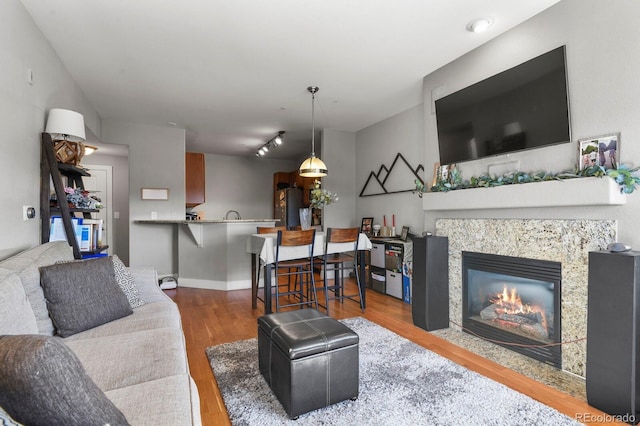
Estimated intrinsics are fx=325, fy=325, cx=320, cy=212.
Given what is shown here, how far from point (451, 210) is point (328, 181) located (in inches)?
104

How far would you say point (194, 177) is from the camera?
6137mm

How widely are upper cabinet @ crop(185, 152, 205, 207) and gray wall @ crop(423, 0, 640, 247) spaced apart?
5.01 metres

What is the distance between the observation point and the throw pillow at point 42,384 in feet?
1.86

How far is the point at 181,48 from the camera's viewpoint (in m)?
2.89

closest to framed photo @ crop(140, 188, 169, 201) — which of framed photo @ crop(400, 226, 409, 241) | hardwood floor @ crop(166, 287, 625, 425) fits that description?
hardwood floor @ crop(166, 287, 625, 425)

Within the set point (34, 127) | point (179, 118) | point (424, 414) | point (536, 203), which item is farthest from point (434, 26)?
point (179, 118)

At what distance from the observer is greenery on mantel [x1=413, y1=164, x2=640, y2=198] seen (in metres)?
1.94

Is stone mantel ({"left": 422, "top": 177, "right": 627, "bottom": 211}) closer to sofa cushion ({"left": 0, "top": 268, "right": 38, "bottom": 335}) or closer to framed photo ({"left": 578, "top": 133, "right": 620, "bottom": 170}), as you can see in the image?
framed photo ({"left": 578, "top": 133, "right": 620, "bottom": 170})

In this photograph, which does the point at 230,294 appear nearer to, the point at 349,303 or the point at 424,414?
the point at 349,303

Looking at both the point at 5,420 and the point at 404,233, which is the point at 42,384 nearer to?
the point at 5,420

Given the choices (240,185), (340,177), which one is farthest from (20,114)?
(240,185)

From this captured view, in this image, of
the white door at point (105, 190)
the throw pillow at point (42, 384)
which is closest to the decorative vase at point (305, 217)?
the throw pillow at point (42, 384)

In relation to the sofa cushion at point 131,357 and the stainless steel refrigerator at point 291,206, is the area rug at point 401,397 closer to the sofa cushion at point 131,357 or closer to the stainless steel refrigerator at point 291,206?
the sofa cushion at point 131,357

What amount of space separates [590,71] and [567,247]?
1206 millimetres
